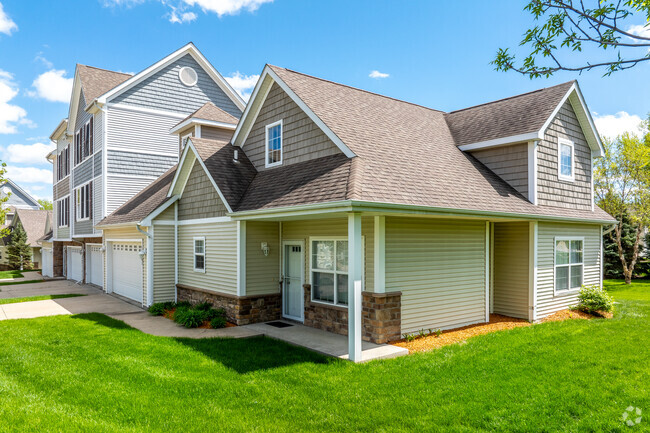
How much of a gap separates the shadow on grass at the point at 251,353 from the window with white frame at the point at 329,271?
5.81 ft

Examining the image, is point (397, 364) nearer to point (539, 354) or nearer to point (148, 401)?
point (539, 354)

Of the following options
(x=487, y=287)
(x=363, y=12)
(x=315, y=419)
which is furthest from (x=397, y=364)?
(x=363, y=12)

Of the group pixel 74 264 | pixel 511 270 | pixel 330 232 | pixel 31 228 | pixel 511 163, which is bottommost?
pixel 74 264

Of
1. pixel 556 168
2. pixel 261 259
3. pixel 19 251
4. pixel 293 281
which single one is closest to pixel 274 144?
pixel 261 259

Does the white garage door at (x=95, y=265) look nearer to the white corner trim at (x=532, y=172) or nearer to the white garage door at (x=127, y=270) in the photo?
the white garage door at (x=127, y=270)

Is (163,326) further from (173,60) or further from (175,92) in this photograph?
(173,60)

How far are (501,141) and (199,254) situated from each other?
9680 mm

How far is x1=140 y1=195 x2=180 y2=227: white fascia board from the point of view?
13.5 m

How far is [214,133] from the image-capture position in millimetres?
17219

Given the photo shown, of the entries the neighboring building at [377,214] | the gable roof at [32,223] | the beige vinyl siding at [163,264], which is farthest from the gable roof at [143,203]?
the gable roof at [32,223]

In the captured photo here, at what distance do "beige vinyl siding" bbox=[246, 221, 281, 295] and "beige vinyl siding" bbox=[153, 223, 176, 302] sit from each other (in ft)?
13.7

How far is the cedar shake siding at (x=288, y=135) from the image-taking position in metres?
10.6

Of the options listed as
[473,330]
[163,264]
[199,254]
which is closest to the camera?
[473,330]

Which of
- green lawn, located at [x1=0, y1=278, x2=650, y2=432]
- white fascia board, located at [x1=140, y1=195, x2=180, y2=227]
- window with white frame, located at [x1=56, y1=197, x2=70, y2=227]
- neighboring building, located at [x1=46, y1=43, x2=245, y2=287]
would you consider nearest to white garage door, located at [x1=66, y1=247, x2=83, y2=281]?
neighboring building, located at [x1=46, y1=43, x2=245, y2=287]
